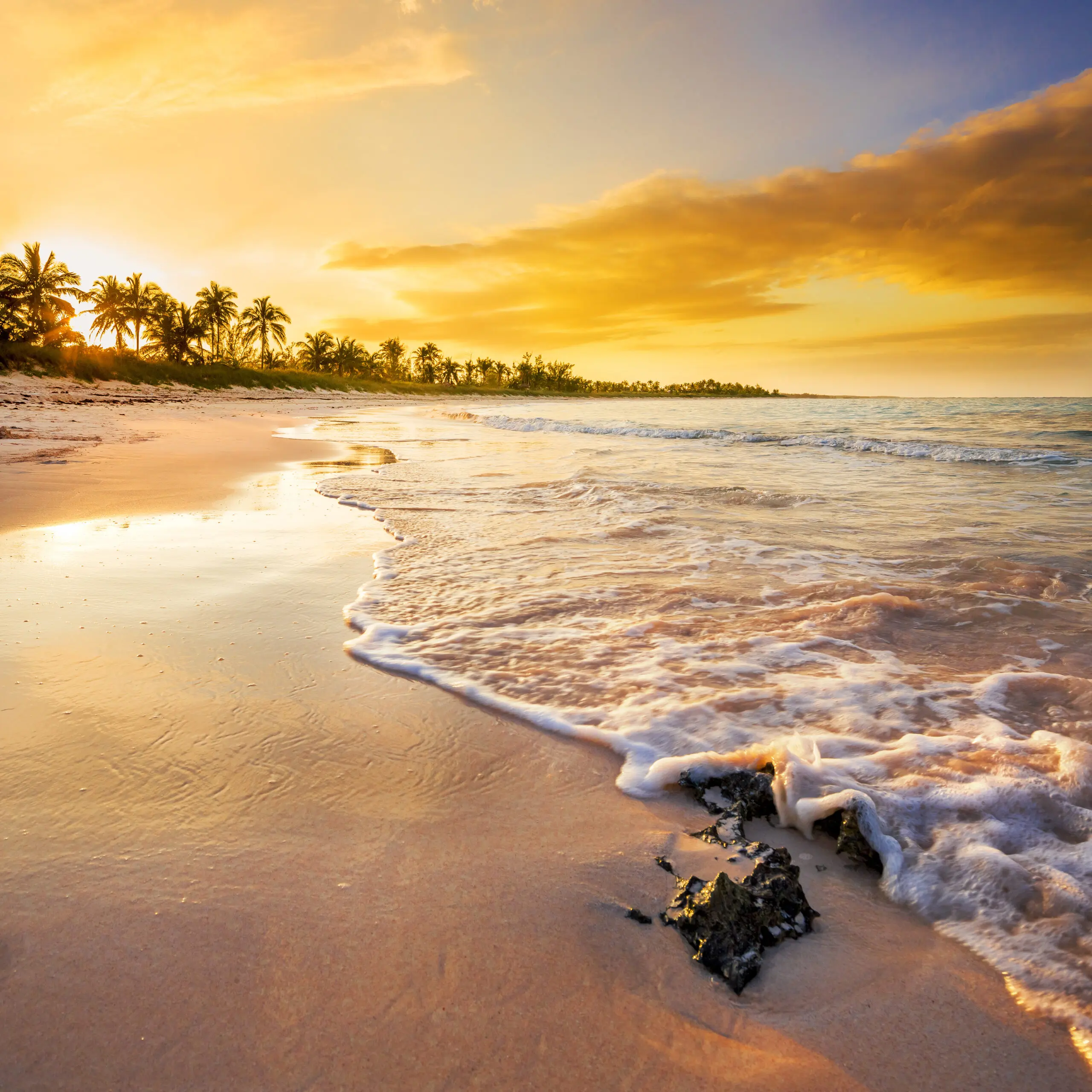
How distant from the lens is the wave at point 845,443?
13641mm

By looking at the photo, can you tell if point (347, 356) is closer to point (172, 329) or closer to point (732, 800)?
point (172, 329)

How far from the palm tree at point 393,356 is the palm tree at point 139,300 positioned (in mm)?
45752

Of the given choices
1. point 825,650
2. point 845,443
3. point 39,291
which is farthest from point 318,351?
point 825,650

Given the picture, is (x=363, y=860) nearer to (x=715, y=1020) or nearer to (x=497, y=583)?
(x=715, y=1020)

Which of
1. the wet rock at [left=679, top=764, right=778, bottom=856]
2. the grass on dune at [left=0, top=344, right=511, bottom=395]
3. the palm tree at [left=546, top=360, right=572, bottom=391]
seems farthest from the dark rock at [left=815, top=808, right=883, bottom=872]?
the palm tree at [left=546, top=360, right=572, bottom=391]

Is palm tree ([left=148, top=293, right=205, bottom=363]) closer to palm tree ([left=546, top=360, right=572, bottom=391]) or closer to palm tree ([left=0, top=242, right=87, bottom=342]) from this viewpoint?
palm tree ([left=0, top=242, right=87, bottom=342])

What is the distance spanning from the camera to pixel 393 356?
97688 millimetres

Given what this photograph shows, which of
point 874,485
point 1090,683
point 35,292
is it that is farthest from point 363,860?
point 35,292

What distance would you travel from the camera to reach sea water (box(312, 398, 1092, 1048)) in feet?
6.35

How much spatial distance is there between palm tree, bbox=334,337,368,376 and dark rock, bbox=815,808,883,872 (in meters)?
84.0

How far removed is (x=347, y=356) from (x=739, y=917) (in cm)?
8556

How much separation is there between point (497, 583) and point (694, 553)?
6.08ft

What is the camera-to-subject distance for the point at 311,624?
375 cm

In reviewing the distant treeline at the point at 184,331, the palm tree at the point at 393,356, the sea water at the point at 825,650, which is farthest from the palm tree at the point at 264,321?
the sea water at the point at 825,650
